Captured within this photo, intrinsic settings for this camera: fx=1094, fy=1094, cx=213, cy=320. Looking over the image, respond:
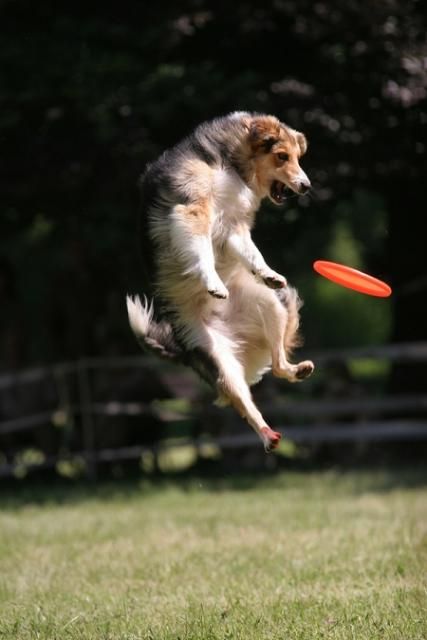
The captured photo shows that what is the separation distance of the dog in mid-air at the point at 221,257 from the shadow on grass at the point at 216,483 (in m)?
5.23

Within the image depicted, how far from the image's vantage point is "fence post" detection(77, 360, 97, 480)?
1335 centimetres

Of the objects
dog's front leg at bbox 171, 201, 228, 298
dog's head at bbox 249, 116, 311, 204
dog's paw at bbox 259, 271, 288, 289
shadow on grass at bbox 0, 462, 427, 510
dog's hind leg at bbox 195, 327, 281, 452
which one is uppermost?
dog's head at bbox 249, 116, 311, 204

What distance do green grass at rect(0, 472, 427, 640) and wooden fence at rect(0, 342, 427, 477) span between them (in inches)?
48.3

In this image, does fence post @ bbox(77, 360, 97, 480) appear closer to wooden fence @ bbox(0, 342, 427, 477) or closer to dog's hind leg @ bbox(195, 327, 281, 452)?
wooden fence @ bbox(0, 342, 427, 477)

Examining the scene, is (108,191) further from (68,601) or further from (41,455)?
(68,601)

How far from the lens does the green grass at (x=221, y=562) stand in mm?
5637

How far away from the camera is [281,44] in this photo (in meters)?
12.3

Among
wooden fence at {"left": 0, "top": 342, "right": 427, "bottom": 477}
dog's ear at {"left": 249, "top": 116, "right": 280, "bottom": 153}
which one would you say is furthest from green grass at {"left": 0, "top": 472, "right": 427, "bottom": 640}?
dog's ear at {"left": 249, "top": 116, "right": 280, "bottom": 153}

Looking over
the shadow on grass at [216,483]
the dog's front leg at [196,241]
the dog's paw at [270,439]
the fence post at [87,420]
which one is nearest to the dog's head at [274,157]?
the dog's front leg at [196,241]

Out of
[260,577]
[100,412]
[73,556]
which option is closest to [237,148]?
[260,577]

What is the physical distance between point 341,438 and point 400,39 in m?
4.87

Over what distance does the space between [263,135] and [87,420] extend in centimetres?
807

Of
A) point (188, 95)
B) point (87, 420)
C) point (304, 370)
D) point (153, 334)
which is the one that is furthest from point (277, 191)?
point (87, 420)

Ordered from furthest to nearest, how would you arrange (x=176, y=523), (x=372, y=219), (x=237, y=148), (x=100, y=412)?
(x=372, y=219)
(x=100, y=412)
(x=176, y=523)
(x=237, y=148)
